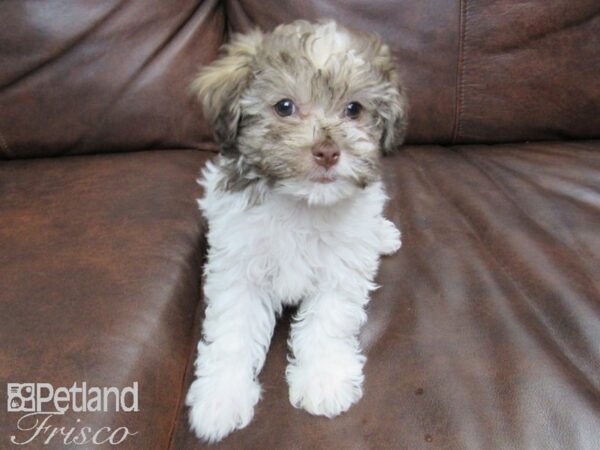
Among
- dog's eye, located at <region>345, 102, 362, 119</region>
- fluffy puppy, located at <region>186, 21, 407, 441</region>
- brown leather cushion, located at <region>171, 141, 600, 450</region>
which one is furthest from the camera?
dog's eye, located at <region>345, 102, 362, 119</region>

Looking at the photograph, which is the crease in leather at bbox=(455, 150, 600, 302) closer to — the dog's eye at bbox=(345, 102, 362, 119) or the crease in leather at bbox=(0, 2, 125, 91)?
the dog's eye at bbox=(345, 102, 362, 119)

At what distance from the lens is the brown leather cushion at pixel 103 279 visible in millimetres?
1143

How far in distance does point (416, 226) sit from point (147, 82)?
1.20 meters

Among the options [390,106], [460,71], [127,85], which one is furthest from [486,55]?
[127,85]

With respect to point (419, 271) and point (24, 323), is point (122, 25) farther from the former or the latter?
point (419, 271)

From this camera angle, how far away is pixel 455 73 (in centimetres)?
217

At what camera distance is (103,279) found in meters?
1.39

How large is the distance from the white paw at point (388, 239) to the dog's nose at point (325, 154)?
19.8 inches

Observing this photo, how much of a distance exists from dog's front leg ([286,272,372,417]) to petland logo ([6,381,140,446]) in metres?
0.39

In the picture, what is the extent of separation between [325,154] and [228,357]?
0.58 metres

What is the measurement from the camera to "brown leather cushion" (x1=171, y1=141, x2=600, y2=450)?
1.13 metres

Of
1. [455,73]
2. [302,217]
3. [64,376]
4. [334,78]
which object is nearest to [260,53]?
[334,78]

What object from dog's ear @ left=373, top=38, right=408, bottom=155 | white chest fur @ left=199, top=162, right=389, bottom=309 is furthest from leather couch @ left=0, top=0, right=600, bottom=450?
dog's ear @ left=373, top=38, right=408, bottom=155

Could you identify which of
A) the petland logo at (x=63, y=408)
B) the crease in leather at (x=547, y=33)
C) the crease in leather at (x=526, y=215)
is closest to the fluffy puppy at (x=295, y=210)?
the petland logo at (x=63, y=408)
